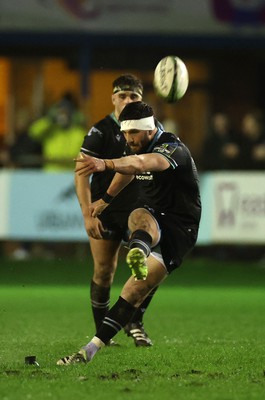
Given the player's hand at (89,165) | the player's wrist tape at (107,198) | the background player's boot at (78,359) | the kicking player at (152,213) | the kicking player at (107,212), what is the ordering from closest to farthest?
1. the player's hand at (89,165)
2. the kicking player at (152,213)
3. the background player's boot at (78,359)
4. the player's wrist tape at (107,198)
5. the kicking player at (107,212)

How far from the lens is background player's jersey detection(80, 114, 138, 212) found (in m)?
10.2

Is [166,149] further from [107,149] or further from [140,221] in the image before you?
[107,149]

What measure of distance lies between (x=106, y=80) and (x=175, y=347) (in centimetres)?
1343

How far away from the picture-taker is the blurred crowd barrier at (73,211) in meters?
17.5

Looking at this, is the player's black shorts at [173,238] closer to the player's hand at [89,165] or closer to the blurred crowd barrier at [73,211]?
the player's hand at [89,165]

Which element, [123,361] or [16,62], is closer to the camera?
[123,361]

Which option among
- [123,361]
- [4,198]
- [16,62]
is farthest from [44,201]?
[123,361]

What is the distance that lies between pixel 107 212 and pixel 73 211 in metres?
7.22

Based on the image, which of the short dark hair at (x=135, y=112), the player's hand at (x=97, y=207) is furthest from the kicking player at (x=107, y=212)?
the short dark hair at (x=135, y=112)

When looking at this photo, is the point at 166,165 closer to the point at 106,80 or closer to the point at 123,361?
the point at 123,361

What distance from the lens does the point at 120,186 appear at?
9844 millimetres

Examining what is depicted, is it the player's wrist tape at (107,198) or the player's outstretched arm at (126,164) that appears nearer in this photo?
the player's outstretched arm at (126,164)

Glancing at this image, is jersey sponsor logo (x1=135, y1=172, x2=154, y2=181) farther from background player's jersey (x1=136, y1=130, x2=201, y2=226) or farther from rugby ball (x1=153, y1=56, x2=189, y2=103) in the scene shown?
rugby ball (x1=153, y1=56, x2=189, y2=103)

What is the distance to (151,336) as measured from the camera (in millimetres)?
10828
